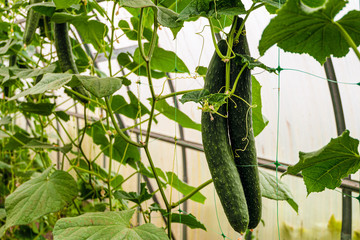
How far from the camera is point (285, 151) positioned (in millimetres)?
2248

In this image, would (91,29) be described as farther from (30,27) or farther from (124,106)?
(124,106)

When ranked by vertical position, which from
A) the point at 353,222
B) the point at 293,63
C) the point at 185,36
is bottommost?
the point at 353,222

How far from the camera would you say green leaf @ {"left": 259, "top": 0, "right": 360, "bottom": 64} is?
1.65 ft

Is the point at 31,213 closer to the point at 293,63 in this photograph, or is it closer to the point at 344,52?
the point at 344,52

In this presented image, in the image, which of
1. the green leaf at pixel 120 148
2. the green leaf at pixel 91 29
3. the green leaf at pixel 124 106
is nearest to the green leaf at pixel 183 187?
the green leaf at pixel 120 148

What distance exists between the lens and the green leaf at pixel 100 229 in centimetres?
79

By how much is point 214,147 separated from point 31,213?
0.61 metres

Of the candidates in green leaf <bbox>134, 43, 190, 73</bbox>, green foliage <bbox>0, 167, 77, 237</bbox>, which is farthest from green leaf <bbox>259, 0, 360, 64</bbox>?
green foliage <bbox>0, 167, 77, 237</bbox>

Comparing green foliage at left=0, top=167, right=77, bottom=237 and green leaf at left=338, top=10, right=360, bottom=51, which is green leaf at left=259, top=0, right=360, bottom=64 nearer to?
green leaf at left=338, top=10, right=360, bottom=51

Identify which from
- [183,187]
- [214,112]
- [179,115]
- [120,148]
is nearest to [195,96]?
[214,112]

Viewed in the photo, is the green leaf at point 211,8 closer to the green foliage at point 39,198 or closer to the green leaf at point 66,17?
the green leaf at point 66,17

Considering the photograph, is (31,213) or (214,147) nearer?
(214,147)

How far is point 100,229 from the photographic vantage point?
31.9 inches

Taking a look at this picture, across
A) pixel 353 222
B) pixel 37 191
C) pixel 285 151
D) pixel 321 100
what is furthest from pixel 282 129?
pixel 37 191
